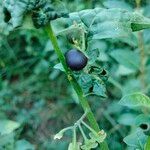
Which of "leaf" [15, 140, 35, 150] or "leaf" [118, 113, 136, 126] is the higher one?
"leaf" [15, 140, 35, 150]

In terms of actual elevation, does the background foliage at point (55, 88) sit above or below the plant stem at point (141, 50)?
below

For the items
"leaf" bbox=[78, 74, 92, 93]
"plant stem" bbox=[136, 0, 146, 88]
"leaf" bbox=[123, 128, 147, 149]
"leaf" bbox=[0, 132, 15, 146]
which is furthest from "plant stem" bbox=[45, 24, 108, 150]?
"plant stem" bbox=[136, 0, 146, 88]

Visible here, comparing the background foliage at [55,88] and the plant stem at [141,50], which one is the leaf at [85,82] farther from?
the plant stem at [141,50]

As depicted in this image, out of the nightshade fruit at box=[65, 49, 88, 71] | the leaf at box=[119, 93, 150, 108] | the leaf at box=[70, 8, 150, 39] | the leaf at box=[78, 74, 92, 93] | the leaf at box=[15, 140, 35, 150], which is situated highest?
the leaf at box=[70, 8, 150, 39]

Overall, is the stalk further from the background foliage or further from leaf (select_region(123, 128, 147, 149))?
leaf (select_region(123, 128, 147, 149))

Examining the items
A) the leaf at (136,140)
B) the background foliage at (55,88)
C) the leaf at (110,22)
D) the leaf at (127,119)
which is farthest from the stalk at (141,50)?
the leaf at (110,22)

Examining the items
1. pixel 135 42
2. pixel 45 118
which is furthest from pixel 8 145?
pixel 45 118

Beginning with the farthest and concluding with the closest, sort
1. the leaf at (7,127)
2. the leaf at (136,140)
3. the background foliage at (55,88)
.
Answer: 1. the background foliage at (55,88)
2. the leaf at (7,127)
3. the leaf at (136,140)
